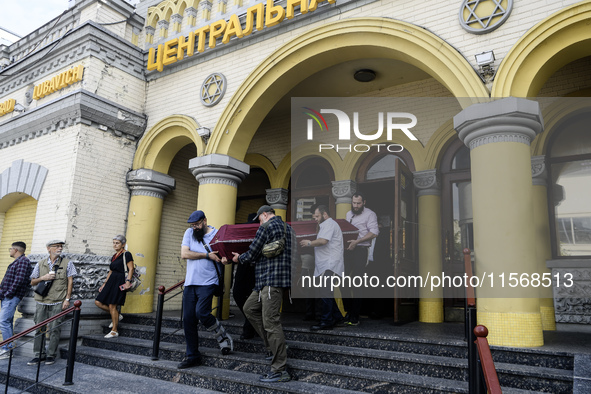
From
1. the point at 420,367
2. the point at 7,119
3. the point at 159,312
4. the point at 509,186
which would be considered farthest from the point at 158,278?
the point at 509,186

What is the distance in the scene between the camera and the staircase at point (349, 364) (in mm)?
4031

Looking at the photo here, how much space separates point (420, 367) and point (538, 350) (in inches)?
45.4

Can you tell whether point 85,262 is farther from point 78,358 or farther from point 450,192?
point 450,192

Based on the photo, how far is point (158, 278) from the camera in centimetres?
922

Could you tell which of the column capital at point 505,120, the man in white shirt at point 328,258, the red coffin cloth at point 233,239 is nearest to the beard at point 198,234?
the red coffin cloth at point 233,239

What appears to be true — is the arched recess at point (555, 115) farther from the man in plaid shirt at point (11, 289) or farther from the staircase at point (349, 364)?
the man in plaid shirt at point (11, 289)

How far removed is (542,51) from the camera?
17.1 ft

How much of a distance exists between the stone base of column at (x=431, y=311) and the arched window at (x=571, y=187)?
1.96 metres

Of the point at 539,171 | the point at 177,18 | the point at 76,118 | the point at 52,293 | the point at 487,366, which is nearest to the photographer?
the point at 487,366

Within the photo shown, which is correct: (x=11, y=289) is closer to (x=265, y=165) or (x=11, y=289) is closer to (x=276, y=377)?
(x=276, y=377)

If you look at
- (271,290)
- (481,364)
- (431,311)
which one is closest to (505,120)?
(481,364)

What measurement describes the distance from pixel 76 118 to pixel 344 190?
513 cm

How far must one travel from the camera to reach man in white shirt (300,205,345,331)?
5688 mm

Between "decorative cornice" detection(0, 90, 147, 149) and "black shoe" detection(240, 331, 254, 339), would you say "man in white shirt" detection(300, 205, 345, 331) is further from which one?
"decorative cornice" detection(0, 90, 147, 149)
